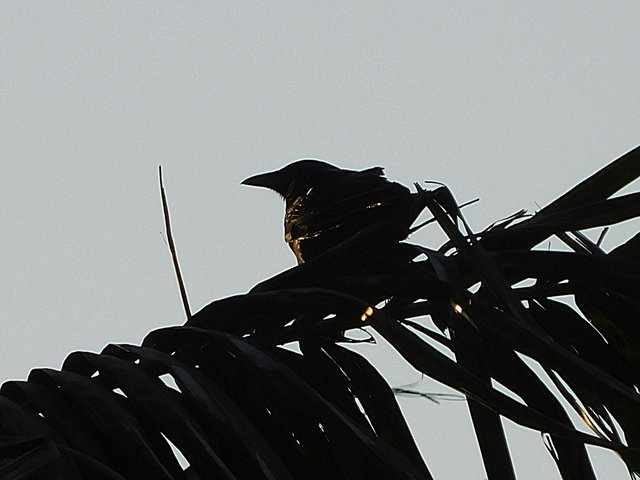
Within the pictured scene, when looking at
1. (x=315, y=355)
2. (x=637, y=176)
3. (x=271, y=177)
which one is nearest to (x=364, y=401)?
(x=315, y=355)

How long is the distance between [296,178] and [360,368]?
0.89 m

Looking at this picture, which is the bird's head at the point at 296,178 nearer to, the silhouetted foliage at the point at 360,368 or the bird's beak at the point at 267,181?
the bird's beak at the point at 267,181

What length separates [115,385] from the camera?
39.6 inches

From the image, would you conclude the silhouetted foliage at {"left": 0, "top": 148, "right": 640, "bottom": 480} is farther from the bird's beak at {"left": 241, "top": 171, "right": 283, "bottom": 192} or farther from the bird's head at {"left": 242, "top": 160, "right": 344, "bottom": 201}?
the bird's beak at {"left": 241, "top": 171, "right": 283, "bottom": 192}

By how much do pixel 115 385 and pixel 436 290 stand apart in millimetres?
293

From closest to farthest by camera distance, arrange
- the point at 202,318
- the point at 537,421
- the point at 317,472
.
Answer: the point at 537,421 → the point at 317,472 → the point at 202,318

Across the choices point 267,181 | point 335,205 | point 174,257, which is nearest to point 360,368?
point 174,257

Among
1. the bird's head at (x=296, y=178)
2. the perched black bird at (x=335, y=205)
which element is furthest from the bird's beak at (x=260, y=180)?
the perched black bird at (x=335, y=205)

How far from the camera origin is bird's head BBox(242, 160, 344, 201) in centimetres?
179

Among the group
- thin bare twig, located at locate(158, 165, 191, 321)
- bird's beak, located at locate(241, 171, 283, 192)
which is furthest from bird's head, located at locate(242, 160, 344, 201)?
thin bare twig, located at locate(158, 165, 191, 321)

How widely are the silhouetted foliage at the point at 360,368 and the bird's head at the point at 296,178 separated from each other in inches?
22.2

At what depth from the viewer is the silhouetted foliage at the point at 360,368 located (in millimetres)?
917

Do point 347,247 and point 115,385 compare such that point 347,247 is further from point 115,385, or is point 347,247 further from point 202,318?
point 115,385

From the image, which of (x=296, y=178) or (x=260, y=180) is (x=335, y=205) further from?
(x=260, y=180)
